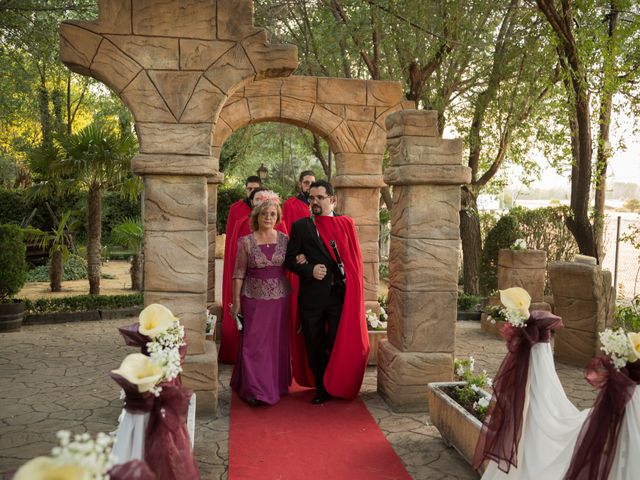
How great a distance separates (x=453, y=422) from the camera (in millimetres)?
4781

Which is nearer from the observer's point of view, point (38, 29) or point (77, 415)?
point (77, 415)

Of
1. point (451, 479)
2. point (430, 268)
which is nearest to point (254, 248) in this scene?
point (430, 268)

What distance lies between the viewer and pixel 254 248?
5.92 meters

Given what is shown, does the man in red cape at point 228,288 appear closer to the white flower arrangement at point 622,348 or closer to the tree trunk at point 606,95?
the tree trunk at point 606,95

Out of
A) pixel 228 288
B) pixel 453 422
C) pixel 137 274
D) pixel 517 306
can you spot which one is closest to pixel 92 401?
pixel 228 288

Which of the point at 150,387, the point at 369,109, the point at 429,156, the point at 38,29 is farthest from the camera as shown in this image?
the point at 38,29

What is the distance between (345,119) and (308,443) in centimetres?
460

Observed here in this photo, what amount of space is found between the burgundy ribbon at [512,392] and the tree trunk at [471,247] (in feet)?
28.0

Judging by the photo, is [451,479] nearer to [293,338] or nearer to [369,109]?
[293,338]

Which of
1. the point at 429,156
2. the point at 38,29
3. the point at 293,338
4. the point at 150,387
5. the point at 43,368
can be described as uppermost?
the point at 38,29

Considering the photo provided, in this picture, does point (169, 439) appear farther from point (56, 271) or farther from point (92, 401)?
point (56, 271)

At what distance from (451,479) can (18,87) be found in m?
10.4

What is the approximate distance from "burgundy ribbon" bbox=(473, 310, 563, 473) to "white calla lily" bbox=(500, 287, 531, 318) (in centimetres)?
8

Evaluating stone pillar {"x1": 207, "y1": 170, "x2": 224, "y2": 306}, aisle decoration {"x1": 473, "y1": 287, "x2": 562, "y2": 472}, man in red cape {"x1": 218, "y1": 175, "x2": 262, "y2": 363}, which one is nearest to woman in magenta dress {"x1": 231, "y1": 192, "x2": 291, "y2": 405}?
man in red cape {"x1": 218, "y1": 175, "x2": 262, "y2": 363}
